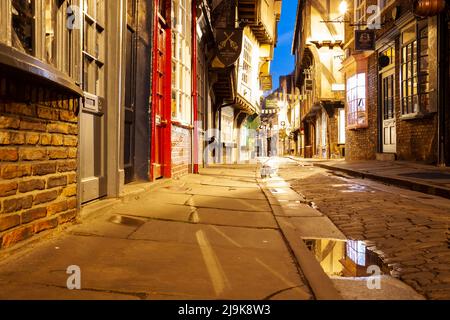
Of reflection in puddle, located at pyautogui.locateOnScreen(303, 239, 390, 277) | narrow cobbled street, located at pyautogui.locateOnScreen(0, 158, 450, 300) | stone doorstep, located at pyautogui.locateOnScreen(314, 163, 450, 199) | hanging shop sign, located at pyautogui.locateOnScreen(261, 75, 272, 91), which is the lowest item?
reflection in puddle, located at pyautogui.locateOnScreen(303, 239, 390, 277)

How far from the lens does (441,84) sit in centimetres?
1048

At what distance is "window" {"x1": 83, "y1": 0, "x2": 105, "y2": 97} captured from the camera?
4543 mm

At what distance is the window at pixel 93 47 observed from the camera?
4543 millimetres

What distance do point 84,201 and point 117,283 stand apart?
2183mm

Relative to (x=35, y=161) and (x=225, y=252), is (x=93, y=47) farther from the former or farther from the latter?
(x=225, y=252)

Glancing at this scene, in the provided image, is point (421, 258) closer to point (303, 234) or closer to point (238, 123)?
point (303, 234)

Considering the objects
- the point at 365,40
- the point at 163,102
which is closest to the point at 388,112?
the point at 365,40

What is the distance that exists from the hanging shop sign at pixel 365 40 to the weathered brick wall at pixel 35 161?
13617mm

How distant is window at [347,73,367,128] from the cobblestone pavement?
32.2 ft

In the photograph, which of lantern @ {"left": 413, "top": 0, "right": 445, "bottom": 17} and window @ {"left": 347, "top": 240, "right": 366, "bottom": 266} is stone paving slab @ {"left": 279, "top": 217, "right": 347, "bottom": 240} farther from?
lantern @ {"left": 413, "top": 0, "right": 445, "bottom": 17}

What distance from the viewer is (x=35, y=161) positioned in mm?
3094

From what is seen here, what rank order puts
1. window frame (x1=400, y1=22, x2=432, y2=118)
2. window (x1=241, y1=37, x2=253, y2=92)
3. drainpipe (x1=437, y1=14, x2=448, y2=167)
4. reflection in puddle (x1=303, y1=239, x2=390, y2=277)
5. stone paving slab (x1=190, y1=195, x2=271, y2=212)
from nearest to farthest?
reflection in puddle (x1=303, y1=239, x2=390, y2=277) → stone paving slab (x1=190, y1=195, x2=271, y2=212) → drainpipe (x1=437, y1=14, x2=448, y2=167) → window frame (x1=400, y1=22, x2=432, y2=118) → window (x1=241, y1=37, x2=253, y2=92)

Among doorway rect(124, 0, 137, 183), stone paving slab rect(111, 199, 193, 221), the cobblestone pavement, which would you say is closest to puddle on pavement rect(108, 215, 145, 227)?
stone paving slab rect(111, 199, 193, 221)
